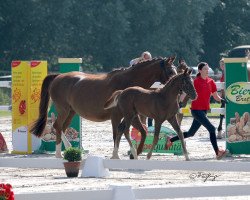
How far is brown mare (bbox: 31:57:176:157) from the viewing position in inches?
734

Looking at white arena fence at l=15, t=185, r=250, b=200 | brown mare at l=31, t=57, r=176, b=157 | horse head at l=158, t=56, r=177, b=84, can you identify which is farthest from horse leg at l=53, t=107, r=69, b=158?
white arena fence at l=15, t=185, r=250, b=200

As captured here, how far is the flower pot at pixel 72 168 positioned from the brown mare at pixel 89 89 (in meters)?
2.83

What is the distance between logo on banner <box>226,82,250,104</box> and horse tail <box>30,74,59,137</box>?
3.25 m

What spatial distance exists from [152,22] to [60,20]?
6.94m

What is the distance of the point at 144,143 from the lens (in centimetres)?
1914

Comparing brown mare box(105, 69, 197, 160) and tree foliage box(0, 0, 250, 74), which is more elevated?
tree foliage box(0, 0, 250, 74)

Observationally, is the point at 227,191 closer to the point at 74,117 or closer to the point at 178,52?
the point at 74,117

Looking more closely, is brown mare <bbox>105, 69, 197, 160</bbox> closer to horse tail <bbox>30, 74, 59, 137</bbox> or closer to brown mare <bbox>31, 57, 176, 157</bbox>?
brown mare <bbox>31, 57, 176, 157</bbox>

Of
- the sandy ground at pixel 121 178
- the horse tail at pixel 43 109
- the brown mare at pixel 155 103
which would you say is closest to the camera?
the sandy ground at pixel 121 178

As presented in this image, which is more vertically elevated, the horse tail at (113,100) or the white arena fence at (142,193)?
the horse tail at (113,100)

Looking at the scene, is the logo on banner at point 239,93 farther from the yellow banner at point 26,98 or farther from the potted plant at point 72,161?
the potted plant at point 72,161

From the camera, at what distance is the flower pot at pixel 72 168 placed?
15391 millimetres

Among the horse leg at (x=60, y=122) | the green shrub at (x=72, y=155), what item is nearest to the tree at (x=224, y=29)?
the horse leg at (x=60, y=122)

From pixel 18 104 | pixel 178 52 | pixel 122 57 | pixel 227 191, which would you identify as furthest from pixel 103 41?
pixel 227 191
